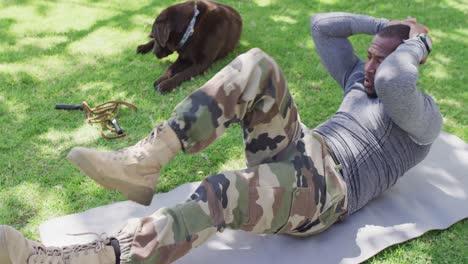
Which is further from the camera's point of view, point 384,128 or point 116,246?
point 384,128

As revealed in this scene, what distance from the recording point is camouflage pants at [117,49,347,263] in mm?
2055

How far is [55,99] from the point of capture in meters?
3.94

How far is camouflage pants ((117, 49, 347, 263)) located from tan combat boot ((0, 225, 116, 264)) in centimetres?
8

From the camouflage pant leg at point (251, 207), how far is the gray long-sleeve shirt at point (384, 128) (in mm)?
159

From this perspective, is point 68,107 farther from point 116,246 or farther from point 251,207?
point 251,207

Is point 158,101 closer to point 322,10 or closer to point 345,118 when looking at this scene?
point 345,118

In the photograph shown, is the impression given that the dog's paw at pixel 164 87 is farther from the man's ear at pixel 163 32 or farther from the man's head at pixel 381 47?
the man's head at pixel 381 47

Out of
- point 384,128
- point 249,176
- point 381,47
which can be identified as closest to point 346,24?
point 381,47

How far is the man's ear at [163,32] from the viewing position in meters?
4.19

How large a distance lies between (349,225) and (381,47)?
2.93ft

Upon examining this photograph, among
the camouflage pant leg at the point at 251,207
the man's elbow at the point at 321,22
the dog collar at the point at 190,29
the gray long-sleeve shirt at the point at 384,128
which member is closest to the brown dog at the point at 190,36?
the dog collar at the point at 190,29

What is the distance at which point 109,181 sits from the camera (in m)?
2.19

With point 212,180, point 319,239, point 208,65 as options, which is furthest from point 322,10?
point 212,180

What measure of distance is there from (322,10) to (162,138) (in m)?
3.52
